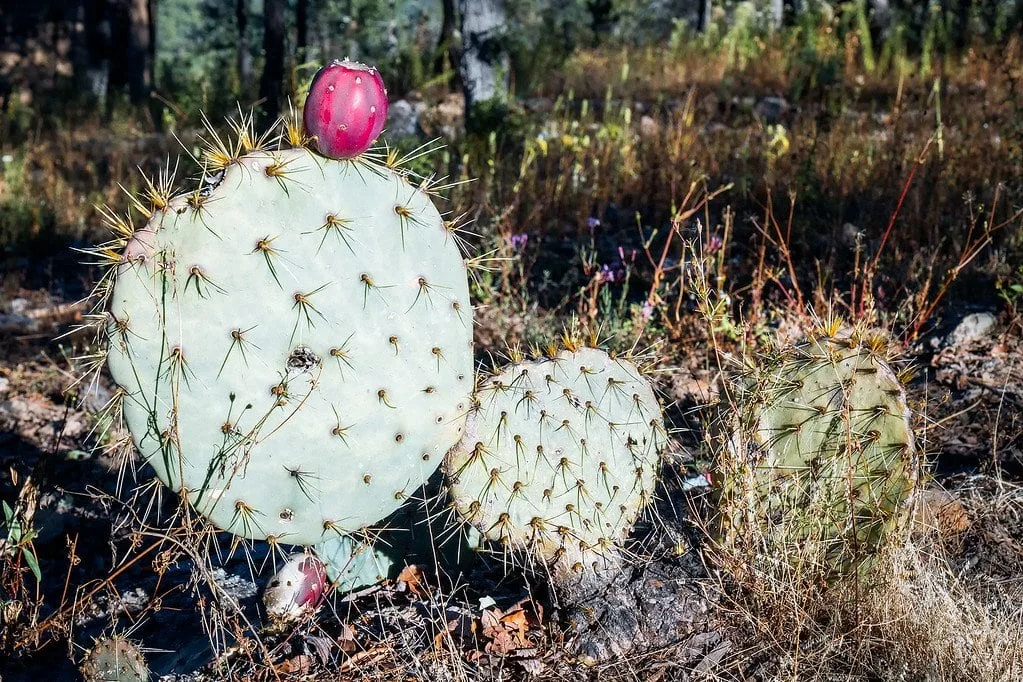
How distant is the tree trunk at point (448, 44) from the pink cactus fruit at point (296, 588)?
24.8 feet

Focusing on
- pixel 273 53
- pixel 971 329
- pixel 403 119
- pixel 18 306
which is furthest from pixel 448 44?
pixel 971 329

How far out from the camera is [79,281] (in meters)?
→ 5.48

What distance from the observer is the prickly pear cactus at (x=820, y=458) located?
7.75 feet

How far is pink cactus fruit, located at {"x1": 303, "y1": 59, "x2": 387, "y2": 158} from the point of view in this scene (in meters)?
2.15

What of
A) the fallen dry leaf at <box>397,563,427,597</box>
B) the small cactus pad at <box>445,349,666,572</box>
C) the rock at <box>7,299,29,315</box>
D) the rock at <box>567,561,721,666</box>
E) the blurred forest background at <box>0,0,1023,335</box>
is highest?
the blurred forest background at <box>0,0,1023,335</box>

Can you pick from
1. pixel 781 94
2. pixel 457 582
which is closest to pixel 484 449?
pixel 457 582

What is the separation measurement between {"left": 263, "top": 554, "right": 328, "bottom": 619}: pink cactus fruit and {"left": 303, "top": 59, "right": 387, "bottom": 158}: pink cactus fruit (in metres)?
1.07

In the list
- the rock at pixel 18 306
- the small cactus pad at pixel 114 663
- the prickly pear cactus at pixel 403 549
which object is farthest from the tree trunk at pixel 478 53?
the small cactus pad at pixel 114 663

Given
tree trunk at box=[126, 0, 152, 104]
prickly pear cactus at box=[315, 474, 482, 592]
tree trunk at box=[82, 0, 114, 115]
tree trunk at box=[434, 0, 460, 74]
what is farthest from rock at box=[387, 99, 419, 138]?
tree trunk at box=[82, 0, 114, 115]

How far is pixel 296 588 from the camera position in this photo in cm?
251

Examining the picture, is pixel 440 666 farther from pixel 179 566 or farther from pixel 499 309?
pixel 499 309

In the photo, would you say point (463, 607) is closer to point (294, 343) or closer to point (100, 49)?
point (294, 343)

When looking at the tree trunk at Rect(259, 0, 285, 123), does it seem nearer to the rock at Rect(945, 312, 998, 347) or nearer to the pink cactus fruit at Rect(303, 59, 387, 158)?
the rock at Rect(945, 312, 998, 347)

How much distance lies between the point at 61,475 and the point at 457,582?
171cm
